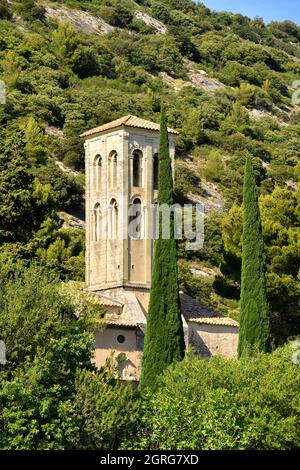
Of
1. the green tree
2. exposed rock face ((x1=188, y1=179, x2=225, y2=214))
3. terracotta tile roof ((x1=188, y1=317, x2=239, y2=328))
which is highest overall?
exposed rock face ((x1=188, y1=179, x2=225, y2=214))

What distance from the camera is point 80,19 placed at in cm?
11250

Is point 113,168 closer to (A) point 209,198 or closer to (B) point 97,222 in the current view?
(B) point 97,222

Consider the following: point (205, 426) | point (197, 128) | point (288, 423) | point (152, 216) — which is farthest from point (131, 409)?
point (197, 128)

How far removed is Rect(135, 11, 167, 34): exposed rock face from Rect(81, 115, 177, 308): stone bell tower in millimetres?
78649

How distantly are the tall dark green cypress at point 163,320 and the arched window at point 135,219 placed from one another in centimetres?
1082

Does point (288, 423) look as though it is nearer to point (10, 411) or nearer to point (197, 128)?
point (10, 411)

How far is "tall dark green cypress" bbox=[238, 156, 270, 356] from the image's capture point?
35125 mm

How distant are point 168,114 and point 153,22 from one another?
36.8 meters

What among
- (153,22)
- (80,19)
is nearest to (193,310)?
(80,19)

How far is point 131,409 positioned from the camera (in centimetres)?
2752

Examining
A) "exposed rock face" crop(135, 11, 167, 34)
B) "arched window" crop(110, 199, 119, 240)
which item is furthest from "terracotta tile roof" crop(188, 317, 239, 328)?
"exposed rock face" crop(135, 11, 167, 34)

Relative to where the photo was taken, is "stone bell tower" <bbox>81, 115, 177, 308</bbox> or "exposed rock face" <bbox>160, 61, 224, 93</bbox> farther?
"exposed rock face" <bbox>160, 61, 224, 93</bbox>

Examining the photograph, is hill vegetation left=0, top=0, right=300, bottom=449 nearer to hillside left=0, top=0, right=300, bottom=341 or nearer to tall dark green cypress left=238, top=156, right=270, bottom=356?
hillside left=0, top=0, right=300, bottom=341

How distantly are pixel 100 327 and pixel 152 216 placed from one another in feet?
44.3
